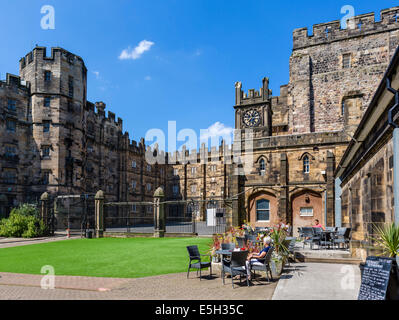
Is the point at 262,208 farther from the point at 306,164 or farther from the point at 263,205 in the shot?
the point at 306,164

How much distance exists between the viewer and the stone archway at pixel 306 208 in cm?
2275

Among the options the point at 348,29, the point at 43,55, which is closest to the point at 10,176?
the point at 43,55

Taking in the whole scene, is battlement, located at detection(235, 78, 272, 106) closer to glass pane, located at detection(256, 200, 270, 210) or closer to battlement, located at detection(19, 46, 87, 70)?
glass pane, located at detection(256, 200, 270, 210)

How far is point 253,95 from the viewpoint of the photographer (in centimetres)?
3797

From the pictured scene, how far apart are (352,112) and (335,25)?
1495cm

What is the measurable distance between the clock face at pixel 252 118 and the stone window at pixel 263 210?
1466 cm

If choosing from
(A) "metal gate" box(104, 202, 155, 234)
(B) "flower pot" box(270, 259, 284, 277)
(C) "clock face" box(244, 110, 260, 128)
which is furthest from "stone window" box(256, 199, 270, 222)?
(A) "metal gate" box(104, 202, 155, 234)

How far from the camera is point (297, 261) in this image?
10602 mm

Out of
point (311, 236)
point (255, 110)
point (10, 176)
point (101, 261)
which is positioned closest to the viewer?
point (101, 261)

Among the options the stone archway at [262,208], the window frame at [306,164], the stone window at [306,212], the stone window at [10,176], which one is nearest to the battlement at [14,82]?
the stone window at [10,176]

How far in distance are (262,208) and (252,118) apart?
15.9m

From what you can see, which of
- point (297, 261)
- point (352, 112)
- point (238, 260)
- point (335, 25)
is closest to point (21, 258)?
point (238, 260)

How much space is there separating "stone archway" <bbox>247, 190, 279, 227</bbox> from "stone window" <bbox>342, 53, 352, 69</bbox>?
1640 cm
